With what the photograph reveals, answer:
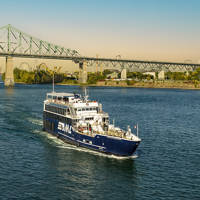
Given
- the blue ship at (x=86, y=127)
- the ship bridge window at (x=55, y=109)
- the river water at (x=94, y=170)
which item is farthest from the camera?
the ship bridge window at (x=55, y=109)

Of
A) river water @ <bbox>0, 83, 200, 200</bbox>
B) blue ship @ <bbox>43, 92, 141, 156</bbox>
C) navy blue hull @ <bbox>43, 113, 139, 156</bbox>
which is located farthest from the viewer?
blue ship @ <bbox>43, 92, 141, 156</bbox>

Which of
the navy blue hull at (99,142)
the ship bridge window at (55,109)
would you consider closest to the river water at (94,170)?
the navy blue hull at (99,142)

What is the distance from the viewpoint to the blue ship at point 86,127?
36.6 metres

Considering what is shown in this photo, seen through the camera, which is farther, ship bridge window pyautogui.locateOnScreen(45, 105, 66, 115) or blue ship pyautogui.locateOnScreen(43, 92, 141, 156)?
ship bridge window pyautogui.locateOnScreen(45, 105, 66, 115)

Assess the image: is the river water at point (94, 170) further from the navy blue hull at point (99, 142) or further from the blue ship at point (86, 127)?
the blue ship at point (86, 127)

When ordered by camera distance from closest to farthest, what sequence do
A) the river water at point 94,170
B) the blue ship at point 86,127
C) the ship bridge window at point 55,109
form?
the river water at point 94,170 < the blue ship at point 86,127 < the ship bridge window at point 55,109

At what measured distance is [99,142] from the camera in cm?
3797

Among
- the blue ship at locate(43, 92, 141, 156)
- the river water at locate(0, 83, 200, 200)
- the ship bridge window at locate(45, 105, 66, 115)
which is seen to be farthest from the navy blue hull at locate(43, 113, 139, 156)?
the ship bridge window at locate(45, 105, 66, 115)

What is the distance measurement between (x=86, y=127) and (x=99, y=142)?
4.28 meters

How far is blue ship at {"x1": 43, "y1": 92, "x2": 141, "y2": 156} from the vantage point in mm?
36562

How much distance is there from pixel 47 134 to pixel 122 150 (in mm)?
18173

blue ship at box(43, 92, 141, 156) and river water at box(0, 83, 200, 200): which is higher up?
blue ship at box(43, 92, 141, 156)

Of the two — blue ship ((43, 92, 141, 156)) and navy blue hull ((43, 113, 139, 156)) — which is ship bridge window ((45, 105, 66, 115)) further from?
navy blue hull ((43, 113, 139, 156))

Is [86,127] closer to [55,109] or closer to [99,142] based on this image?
[99,142]
